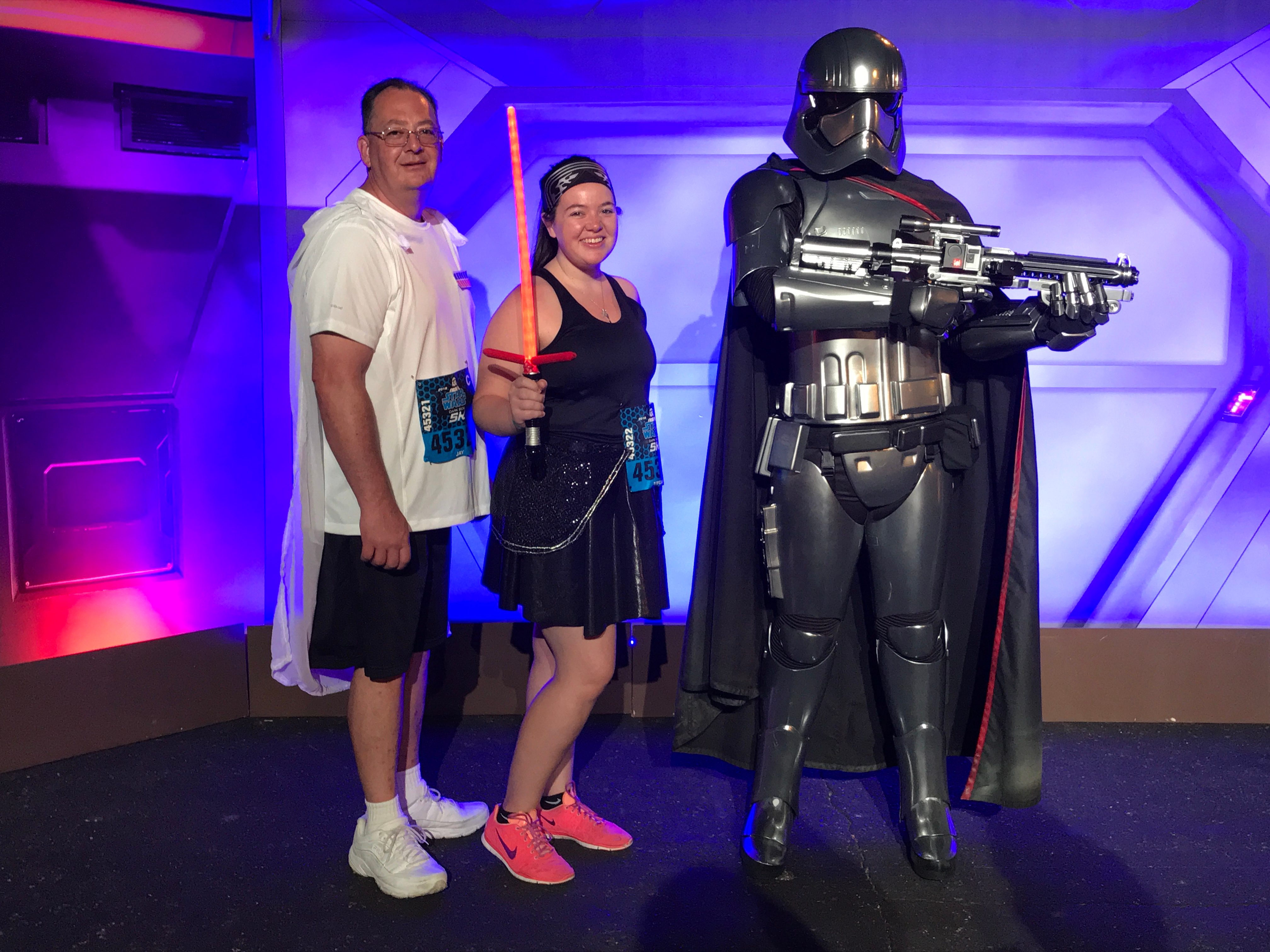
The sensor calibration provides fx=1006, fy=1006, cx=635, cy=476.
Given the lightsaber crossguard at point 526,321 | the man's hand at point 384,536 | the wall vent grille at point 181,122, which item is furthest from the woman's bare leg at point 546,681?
the wall vent grille at point 181,122

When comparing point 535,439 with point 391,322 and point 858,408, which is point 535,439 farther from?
point 858,408

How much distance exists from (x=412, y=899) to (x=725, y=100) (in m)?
2.33

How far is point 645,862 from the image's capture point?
2.25 metres

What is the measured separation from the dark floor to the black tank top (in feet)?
3.24

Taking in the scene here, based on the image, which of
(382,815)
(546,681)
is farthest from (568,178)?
(382,815)

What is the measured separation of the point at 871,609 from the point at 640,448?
76 centimetres

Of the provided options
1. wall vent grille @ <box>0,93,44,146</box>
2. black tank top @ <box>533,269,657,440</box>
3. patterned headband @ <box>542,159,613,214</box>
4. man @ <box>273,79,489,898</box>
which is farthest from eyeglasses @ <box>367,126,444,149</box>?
wall vent grille @ <box>0,93,44,146</box>

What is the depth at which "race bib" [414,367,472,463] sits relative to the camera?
2080mm

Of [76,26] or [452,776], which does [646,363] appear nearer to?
[452,776]

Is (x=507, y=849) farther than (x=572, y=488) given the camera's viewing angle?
Yes

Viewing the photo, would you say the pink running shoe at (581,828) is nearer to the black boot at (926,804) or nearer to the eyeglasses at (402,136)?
the black boot at (926,804)

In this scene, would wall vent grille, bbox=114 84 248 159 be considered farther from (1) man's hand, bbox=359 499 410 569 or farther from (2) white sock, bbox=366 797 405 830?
(2) white sock, bbox=366 797 405 830

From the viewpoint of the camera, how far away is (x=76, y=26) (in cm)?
271

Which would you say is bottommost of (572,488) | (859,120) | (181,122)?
(572,488)
